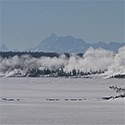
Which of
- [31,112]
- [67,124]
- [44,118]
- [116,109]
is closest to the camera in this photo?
[67,124]

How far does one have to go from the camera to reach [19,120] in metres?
27.5

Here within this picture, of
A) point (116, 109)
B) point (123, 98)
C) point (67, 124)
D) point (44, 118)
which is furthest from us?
point (123, 98)

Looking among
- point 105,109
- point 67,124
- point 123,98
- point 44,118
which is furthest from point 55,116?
point 123,98

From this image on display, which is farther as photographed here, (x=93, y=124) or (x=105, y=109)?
(x=105, y=109)

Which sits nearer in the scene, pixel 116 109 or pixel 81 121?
pixel 81 121

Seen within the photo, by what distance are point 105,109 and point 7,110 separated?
262 inches

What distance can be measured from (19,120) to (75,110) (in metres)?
7.09

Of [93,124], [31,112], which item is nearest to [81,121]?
[93,124]

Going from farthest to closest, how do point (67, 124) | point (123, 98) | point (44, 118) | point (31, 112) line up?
point (123, 98) < point (31, 112) < point (44, 118) < point (67, 124)

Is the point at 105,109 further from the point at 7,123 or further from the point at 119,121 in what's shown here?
the point at 7,123

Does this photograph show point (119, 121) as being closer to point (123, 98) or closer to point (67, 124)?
point (67, 124)

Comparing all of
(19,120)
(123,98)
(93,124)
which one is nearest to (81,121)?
(93,124)

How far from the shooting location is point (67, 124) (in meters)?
25.9

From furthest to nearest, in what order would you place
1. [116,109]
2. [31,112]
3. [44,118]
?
[116,109]
[31,112]
[44,118]
